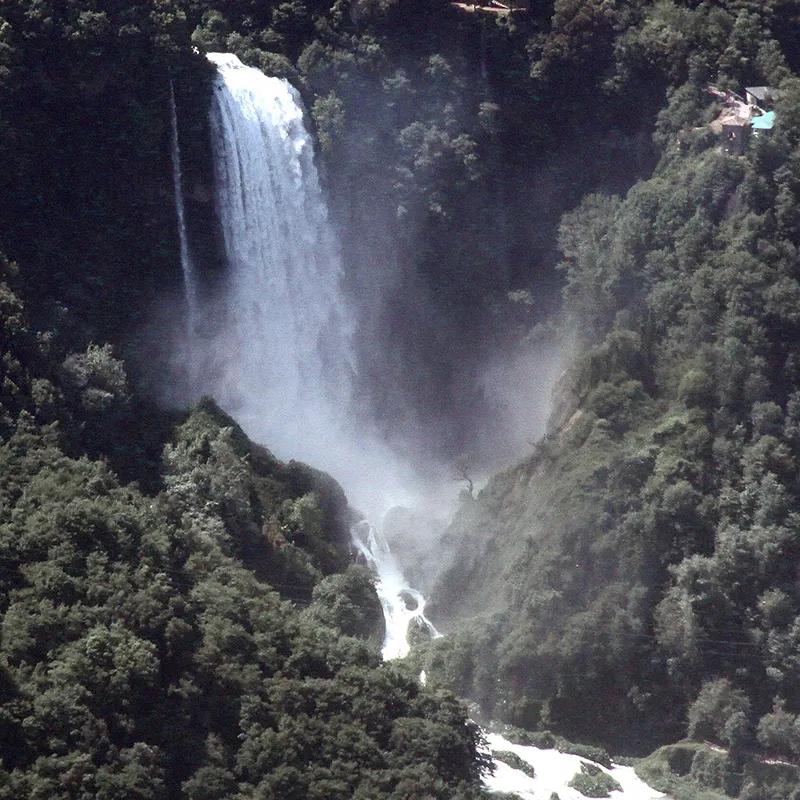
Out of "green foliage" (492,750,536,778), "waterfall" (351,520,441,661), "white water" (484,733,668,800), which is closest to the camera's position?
"white water" (484,733,668,800)

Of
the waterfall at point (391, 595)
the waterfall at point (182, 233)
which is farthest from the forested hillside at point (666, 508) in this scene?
the waterfall at point (182, 233)

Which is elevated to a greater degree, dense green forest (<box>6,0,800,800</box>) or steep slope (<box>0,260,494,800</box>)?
dense green forest (<box>6,0,800,800</box>)

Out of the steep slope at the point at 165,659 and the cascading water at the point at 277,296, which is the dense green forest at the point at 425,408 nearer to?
the steep slope at the point at 165,659

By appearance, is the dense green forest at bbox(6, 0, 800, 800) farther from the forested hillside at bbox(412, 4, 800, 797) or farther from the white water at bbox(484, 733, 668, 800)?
the white water at bbox(484, 733, 668, 800)

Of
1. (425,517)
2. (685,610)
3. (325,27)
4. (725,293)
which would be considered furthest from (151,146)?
(685,610)

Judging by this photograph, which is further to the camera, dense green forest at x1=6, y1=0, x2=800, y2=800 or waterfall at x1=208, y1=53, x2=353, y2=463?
waterfall at x1=208, y1=53, x2=353, y2=463

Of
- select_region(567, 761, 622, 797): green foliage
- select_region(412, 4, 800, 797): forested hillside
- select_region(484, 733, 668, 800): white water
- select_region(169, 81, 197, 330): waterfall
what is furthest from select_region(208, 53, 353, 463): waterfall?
select_region(567, 761, 622, 797): green foliage

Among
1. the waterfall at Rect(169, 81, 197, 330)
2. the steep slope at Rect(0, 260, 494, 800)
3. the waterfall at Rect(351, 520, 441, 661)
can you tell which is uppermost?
the waterfall at Rect(169, 81, 197, 330)
